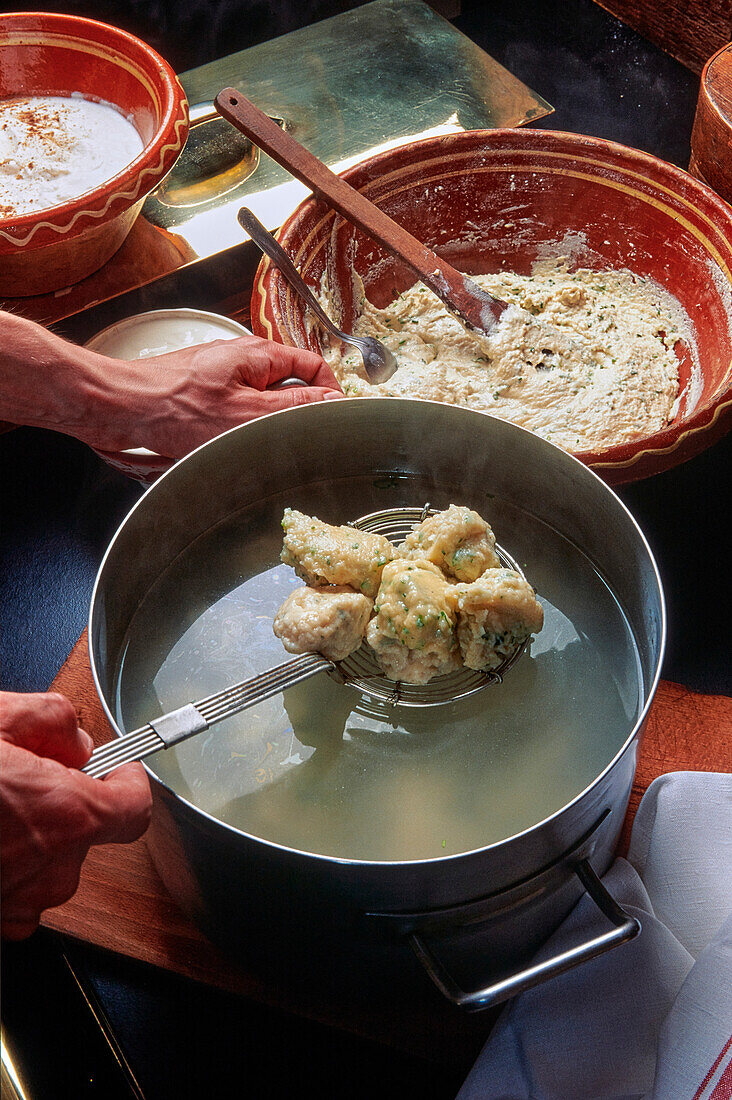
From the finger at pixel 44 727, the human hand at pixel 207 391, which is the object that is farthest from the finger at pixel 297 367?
the finger at pixel 44 727

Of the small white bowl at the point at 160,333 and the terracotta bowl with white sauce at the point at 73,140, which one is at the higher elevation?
the terracotta bowl with white sauce at the point at 73,140

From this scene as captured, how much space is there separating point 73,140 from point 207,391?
2.15 ft

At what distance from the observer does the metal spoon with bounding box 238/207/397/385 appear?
1.17 meters

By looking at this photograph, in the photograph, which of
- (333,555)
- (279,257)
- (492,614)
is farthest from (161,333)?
(492,614)

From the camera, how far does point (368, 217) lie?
4.02 ft

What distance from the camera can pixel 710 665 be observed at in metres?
1.08

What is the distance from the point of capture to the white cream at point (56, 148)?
1.31 meters

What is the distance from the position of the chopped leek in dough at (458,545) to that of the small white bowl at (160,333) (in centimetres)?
59

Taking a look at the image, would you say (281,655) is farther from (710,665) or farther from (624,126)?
(624,126)

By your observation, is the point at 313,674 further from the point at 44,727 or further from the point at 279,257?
the point at 279,257

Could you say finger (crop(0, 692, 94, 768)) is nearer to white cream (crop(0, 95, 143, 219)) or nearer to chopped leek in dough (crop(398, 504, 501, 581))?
chopped leek in dough (crop(398, 504, 501, 581))

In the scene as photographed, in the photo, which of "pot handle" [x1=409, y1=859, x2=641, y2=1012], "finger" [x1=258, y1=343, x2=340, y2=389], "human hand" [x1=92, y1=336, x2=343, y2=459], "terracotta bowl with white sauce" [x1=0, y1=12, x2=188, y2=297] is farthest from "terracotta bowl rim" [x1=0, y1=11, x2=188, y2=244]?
"pot handle" [x1=409, y1=859, x2=641, y2=1012]

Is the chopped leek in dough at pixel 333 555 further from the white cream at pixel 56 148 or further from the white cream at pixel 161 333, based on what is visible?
the white cream at pixel 56 148

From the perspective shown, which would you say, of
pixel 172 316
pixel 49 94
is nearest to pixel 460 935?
pixel 172 316
